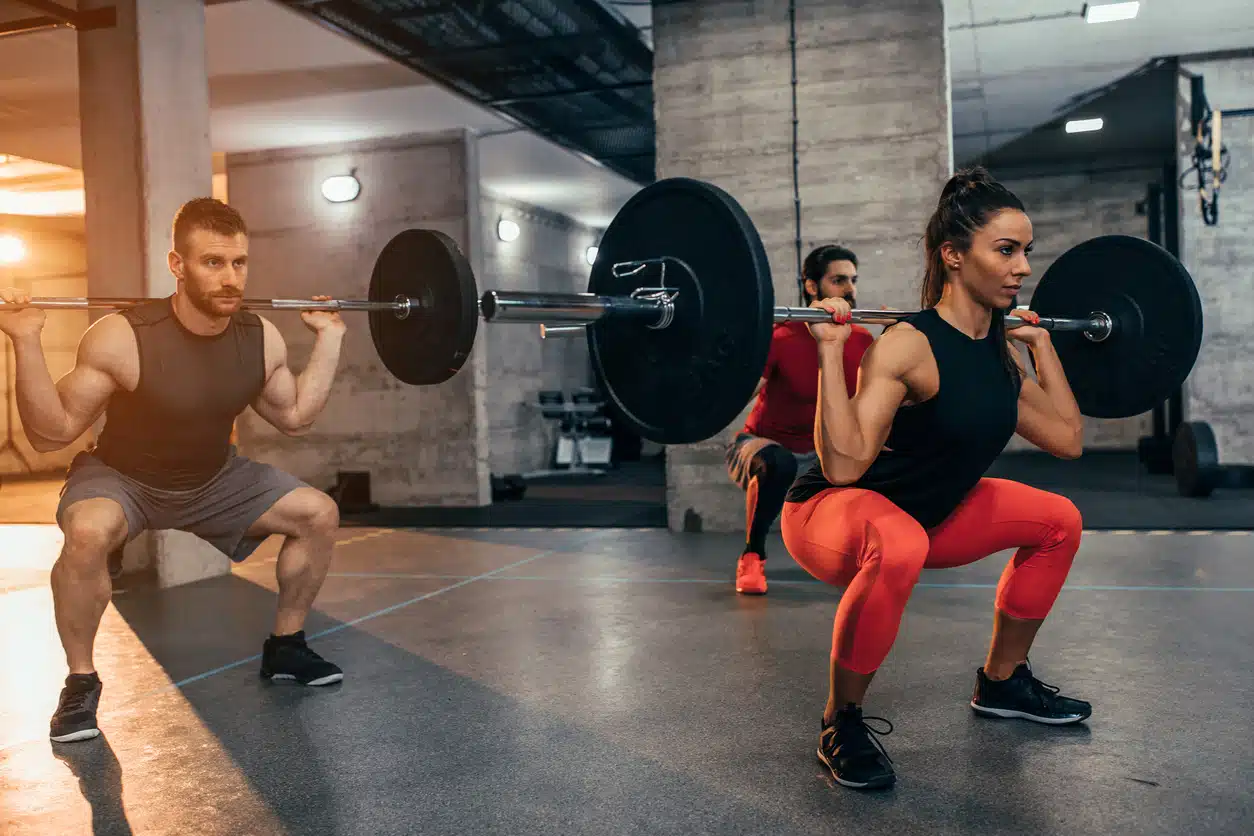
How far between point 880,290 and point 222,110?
4306 millimetres

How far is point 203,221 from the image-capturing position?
2.52 m

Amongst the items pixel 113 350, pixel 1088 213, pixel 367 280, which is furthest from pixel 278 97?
pixel 1088 213

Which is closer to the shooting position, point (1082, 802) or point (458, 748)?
point (1082, 802)

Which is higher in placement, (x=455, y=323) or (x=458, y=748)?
(x=455, y=323)

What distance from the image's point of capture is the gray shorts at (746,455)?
3768 millimetres

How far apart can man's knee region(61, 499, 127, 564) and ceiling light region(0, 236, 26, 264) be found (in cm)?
1051

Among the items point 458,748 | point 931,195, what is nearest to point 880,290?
point 931,195

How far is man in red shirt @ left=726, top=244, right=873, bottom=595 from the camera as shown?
11.6 feet

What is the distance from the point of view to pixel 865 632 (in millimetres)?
1979

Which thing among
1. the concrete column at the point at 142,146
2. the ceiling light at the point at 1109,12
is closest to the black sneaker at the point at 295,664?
the concrete column at the point at 142,146

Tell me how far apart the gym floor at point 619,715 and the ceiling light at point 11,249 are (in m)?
8.86

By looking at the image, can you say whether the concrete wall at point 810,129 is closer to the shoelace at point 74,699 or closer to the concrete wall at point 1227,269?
the concrete wall at point 1227,269

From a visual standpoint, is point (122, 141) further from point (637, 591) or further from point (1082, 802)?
point (1082, 802)

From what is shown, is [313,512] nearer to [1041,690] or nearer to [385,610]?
[385,610]
